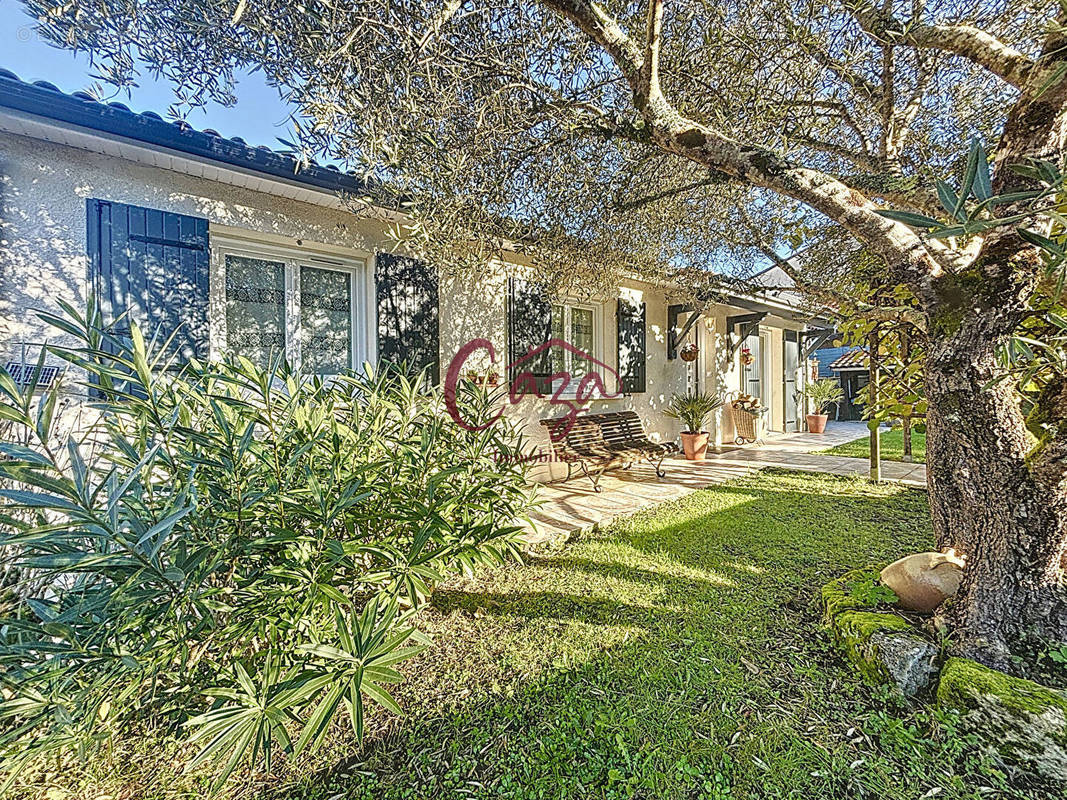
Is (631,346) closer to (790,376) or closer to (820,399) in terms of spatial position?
(790,376)

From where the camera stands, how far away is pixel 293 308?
14.3 feet

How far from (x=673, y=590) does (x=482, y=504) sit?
1.55 metres

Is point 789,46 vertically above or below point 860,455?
above

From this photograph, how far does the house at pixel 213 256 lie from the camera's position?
9.95ft

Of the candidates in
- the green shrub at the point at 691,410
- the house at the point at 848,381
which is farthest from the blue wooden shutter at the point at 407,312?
the house at the point at 848,381

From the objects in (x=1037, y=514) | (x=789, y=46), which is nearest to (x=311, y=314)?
(x=789, y=46)

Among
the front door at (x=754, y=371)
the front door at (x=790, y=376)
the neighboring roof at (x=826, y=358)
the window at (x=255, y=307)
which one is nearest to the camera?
the window at (x=255, y=307)

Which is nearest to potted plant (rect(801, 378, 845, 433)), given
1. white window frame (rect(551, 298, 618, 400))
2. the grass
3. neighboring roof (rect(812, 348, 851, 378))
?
white window frame (rect(551, 298, 618, 400))

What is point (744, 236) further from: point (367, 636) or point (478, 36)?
point (367, 636)

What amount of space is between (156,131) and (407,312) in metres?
2.33

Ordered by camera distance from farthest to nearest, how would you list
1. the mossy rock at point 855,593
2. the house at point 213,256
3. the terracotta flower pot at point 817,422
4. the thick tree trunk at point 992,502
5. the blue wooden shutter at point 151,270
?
the terracotta flower pot at point 817,422, the blue wooden shutter at point 151,270, the house at point 213,256, the mossy rock at point 855,593, the thick tree trunk at point 992,502

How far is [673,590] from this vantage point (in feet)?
10.6

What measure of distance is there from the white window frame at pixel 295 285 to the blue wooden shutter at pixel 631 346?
165 inches

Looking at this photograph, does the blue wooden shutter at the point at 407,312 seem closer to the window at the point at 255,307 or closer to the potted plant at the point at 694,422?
the window at the point at 255,307
